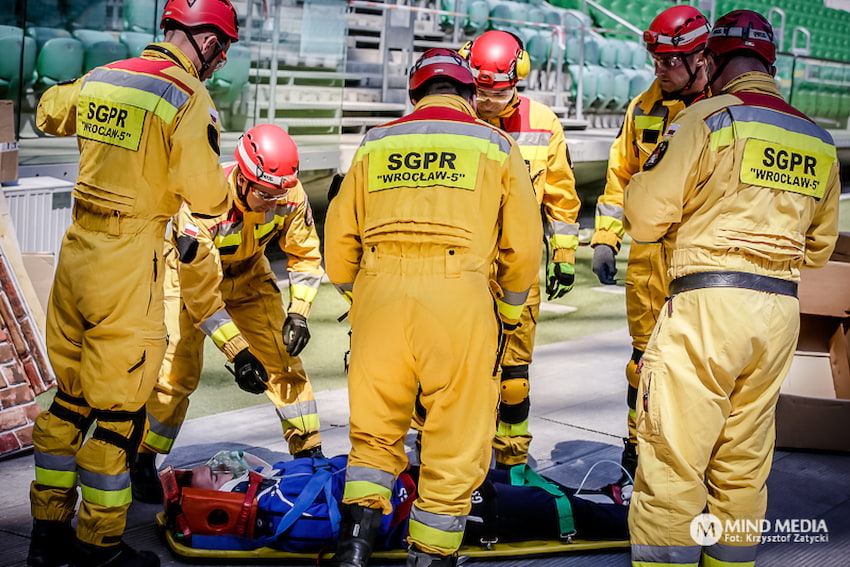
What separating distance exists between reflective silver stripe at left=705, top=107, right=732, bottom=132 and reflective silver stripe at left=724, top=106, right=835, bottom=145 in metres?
0.02

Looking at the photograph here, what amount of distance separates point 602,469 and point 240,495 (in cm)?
198

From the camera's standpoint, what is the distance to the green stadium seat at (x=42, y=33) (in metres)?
6.77

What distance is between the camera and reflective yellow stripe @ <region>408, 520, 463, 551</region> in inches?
125

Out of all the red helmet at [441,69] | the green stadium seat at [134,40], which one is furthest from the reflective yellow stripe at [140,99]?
the green stadium seat at [134,40]

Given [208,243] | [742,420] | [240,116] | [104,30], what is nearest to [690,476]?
[742,420]

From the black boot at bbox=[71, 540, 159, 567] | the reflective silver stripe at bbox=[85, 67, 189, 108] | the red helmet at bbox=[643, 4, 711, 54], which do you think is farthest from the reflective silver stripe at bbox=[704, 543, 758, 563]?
the reflective silver stripe at bbox=[85, 67, 189, 108]

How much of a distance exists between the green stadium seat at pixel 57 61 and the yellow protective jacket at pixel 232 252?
322 centimetres

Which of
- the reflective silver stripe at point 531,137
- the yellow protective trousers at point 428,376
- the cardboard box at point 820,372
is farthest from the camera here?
the cardboard box at point 820,372

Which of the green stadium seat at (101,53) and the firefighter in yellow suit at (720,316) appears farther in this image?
the green stadium seat at (101,53)

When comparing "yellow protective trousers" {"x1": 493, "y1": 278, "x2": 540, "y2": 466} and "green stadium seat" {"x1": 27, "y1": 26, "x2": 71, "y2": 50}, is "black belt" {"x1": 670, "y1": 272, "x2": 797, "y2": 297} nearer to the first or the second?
"yellow protective trousers" {"x1": 493, "y1": 278, "x2": 540, "y2": 466}

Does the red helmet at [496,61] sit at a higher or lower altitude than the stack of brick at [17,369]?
higher

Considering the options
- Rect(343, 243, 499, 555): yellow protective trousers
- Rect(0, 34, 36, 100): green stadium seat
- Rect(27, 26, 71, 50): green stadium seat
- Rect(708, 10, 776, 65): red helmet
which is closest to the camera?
Rect(343, 243, 499, 555): yellow protective trousers

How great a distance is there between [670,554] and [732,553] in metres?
0.25

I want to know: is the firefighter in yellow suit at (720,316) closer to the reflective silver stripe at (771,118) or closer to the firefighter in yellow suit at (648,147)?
the reflective silver stripe at (771,118)
